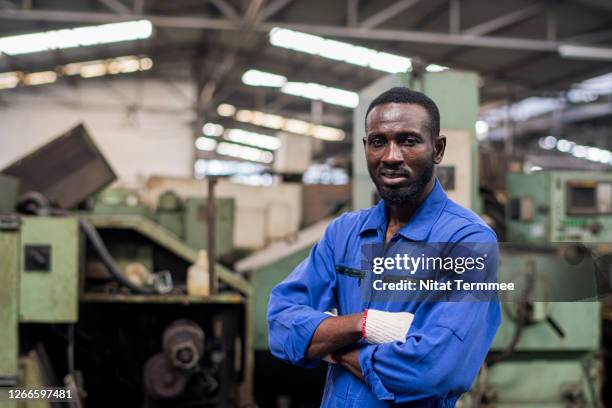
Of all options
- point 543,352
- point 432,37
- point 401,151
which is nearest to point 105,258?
point 401,151

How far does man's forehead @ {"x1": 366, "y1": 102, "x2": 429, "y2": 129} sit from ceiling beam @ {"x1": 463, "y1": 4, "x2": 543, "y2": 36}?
14.4 feet

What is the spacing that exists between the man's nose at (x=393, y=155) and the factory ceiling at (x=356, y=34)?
3.95 metres

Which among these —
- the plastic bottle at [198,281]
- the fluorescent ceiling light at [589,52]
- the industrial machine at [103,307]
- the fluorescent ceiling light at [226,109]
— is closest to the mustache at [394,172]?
the industrial machine at [103,307]

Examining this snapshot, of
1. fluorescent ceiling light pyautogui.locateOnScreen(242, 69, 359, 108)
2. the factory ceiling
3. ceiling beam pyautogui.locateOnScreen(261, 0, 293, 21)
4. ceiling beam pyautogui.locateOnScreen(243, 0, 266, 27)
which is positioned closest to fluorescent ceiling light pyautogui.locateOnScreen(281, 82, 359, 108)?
fluorescent ceiling light pyautogui.locateOnScreen(242, 69, 359, 108)

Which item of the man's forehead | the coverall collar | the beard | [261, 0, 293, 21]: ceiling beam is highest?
[261, 0, 293, 21]: ceiling beam

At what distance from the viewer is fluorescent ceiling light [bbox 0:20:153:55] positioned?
5.36m

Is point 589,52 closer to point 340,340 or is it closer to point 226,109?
point 340,340

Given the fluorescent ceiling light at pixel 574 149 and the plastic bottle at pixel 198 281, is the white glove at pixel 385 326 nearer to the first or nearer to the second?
the plastic bottle at pixel 198 281

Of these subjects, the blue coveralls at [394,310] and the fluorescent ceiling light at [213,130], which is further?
the fluorescent ceiling light at [213,130]

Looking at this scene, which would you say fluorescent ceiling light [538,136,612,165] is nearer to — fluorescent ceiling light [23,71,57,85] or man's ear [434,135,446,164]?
fluorescent ceiling light [23,71,57,85]

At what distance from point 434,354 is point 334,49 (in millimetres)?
5223

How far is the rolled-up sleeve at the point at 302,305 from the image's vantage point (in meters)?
0.97

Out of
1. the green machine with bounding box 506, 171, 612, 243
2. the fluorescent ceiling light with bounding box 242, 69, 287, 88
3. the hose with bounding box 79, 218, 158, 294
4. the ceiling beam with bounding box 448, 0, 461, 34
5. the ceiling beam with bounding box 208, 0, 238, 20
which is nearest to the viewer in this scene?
the hose with bounding box 79, 218, 158, 294

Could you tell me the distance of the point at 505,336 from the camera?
2.15 metres
